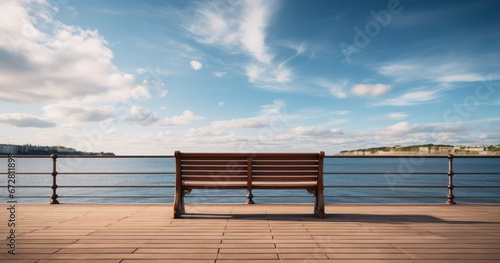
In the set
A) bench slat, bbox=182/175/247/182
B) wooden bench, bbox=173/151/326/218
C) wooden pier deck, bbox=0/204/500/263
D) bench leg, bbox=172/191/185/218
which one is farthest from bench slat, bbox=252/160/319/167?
bench leg, bbox=172/191/185/218

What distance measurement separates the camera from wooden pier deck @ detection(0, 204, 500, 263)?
2.88 m

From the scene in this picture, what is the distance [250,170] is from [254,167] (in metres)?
0.08

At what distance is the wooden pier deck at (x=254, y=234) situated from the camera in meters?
2.88

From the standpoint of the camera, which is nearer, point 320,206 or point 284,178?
point 320,206

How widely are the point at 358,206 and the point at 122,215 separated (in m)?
3.91

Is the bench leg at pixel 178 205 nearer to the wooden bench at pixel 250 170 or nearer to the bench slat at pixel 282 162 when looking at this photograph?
the wooden bench at pixel 250 170

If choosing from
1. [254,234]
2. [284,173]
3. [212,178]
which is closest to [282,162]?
[284,173]

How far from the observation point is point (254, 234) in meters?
3.59

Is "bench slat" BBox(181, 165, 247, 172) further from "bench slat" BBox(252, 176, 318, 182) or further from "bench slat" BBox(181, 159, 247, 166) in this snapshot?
"bench slat" BBox(252, 176, 318, 182)

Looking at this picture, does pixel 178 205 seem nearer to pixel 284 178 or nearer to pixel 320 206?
pixel 284 178

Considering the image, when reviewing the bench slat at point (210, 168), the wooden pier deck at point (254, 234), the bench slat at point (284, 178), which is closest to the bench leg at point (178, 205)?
the wooden pier deck at point (254, 234)

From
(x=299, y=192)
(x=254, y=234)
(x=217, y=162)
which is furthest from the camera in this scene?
(x=299, y=192)

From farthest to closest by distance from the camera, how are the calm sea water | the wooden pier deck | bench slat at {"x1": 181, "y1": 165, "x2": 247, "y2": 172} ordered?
the calm sea water → bench slat at {"x1": 181, "y1": 165, "x2": 247, "y2": 172} → the wooden pier deck

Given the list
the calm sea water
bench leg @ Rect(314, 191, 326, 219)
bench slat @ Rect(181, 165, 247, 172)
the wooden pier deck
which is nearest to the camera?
the wooden pier deck
